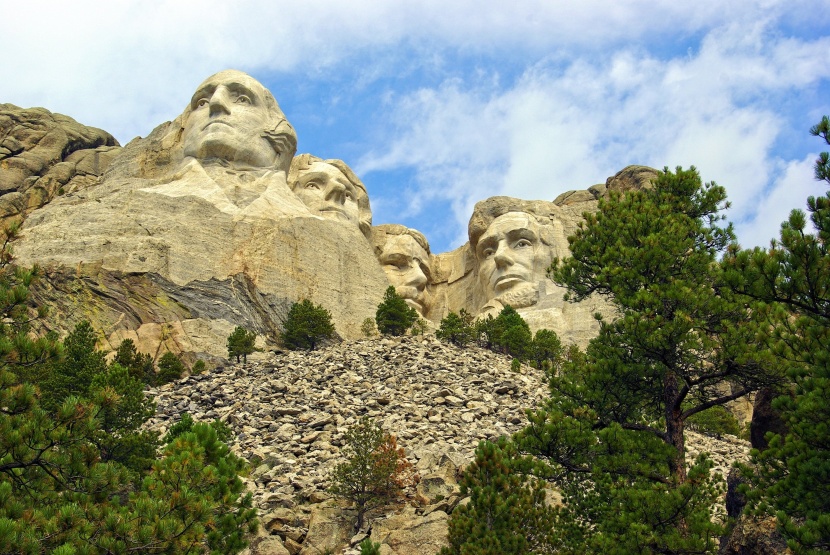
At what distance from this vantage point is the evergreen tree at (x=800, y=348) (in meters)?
10.6

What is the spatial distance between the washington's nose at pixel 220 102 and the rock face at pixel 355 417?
435 inches

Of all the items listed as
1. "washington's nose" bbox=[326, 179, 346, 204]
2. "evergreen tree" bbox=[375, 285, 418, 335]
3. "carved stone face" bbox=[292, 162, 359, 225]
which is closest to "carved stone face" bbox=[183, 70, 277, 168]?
"carved stone face" bbox=[292, 162, 359, 225]

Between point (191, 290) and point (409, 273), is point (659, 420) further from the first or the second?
point (409, 273)

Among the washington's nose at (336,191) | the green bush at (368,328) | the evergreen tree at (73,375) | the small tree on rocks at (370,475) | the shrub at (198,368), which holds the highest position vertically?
the washington's nose at (336,191)

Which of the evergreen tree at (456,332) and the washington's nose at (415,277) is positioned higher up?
the washington's nose at (415,277)

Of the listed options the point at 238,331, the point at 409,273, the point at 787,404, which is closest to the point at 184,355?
the point at 238,331

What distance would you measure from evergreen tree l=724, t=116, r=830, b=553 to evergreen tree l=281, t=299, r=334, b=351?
A: 20.2 meters

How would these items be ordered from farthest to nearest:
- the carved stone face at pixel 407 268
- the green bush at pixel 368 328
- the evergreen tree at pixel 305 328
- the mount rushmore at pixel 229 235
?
the carved stone face at pixel 407 268 < the green bush at pixel 368 328 < the evergreen tree at pixel 305 328 < the mount rushmore at pixel 229 235

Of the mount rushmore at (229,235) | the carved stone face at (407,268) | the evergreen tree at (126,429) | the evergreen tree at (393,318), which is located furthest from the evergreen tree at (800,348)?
the carved stone face at (407,268)

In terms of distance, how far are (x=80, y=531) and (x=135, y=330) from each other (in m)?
18.8

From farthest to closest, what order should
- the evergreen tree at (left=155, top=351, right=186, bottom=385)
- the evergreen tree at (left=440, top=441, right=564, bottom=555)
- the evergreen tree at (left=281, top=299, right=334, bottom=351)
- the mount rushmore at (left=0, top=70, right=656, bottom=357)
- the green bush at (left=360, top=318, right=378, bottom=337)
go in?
1. the green bush at (left=360, top=318, right=378, bottom=337)
2. the evergreen tree at (left=281, top=299, right=334, bottom=351)
3. the mount rushmore at (left=0, top=70, right=656, bottom=357)
4. the evergreen tree at (left=155, top=351, right=186, bottom=385)
5. the evergreen tree at (left=440, top=441, right=564, bottom=555)

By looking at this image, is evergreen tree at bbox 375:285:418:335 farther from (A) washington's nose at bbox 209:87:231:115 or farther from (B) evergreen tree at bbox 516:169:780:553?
(B) evergreen tree at bbox 516:169:780:553

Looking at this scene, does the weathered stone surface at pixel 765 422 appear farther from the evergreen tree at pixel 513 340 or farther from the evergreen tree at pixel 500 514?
the evergreen tree at pixel 513 340

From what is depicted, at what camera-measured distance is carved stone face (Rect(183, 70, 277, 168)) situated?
3709 cm
